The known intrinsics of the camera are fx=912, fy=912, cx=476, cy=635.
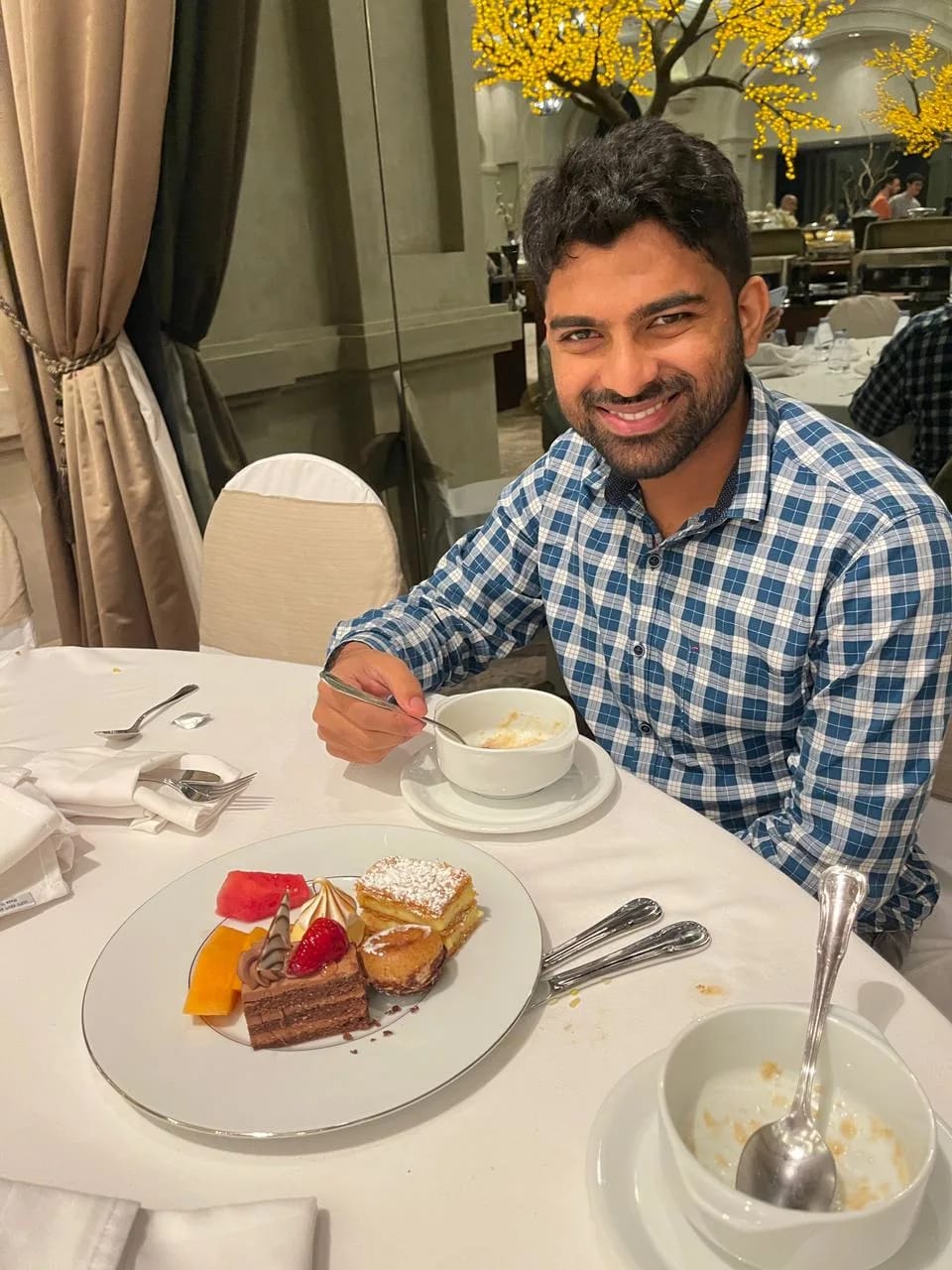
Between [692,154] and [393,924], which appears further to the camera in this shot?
[692,154]

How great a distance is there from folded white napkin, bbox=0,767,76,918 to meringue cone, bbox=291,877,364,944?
25cm

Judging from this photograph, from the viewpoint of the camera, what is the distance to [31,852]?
806mm

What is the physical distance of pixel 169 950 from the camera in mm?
711

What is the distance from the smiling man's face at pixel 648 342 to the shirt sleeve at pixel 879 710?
253 mm

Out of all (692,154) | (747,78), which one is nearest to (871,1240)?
Result: (692,154)

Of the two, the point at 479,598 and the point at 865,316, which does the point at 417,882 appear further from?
the point at 865,316

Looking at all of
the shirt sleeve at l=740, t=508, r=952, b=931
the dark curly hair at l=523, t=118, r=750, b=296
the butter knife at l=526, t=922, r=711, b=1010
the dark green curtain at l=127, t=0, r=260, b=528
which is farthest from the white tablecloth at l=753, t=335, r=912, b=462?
the butter knife at l=526, t=922, r=711, b=1010

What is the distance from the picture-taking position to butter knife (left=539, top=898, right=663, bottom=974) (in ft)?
2.27

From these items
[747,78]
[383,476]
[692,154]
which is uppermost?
[747,78]

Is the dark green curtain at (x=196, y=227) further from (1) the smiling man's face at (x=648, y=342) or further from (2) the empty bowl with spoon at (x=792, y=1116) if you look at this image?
(2) the empty bowl with spoon at (x=792, y=1116)

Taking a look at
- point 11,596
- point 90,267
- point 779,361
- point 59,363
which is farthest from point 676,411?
point 779,361

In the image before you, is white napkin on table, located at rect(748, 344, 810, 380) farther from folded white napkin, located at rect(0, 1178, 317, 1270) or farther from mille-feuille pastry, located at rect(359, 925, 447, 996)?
folded white napkin, located at rect(0, 1178, 317, 1270)

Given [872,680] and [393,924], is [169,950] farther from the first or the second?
[872,680]

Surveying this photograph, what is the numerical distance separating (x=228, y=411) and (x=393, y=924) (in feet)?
8.55
